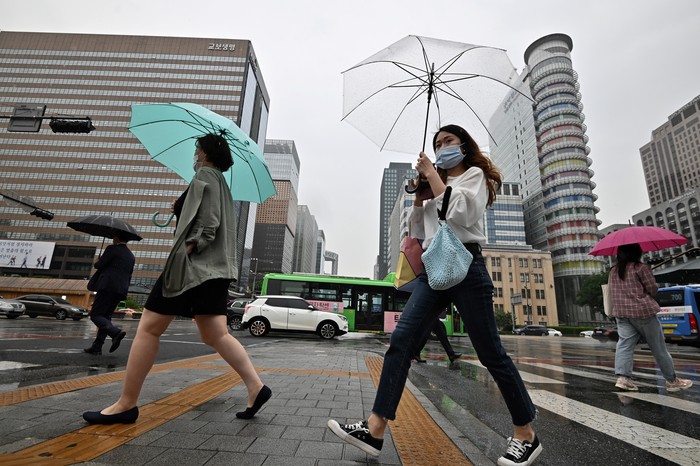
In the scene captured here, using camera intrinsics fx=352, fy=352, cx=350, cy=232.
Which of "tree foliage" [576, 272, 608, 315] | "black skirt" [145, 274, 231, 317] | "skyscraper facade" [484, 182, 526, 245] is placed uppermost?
"skyscraper facade" [484, 182, 526, 245]

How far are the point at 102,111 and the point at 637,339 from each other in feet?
335

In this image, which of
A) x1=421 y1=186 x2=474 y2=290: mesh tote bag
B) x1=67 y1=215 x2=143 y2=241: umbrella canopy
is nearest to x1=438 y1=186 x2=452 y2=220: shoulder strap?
x1=421 y1=186 x2=474 y2=290: mesh tote bag

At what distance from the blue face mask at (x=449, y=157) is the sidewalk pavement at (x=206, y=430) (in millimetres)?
1617

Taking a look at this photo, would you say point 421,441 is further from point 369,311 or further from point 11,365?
point 369,311

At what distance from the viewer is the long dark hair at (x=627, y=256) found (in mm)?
4184

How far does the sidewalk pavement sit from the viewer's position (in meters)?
1.56

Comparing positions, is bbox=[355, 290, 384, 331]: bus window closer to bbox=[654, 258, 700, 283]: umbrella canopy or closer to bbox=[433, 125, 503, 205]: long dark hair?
bbox=[654, 258, 700, 283]: umbrella canopy

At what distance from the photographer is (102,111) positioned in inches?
3191

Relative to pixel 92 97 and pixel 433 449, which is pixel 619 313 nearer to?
pixel 433 449

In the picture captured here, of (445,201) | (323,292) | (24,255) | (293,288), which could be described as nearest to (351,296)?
(323,292)

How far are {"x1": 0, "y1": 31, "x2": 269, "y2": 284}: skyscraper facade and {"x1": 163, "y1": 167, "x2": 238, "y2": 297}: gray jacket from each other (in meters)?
79.3

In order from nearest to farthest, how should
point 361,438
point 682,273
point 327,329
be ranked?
1. point 361,438
2. point 327,329
3. point 682,273

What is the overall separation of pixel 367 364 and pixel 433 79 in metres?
4.43

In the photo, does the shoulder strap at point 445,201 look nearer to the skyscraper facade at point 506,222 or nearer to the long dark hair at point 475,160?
the long dark hair at point 475,160
